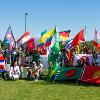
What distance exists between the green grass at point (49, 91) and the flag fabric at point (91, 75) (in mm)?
294

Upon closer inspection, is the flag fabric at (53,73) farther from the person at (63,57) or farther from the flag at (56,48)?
the person at (63,57)

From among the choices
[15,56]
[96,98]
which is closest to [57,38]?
[15,56]

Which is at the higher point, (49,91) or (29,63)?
(29,63)

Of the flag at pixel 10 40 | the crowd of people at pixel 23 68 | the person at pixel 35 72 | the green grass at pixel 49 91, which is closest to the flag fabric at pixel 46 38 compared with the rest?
the flag at pixel 10 40

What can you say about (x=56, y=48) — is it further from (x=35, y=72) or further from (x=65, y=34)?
(x=65, y=34)

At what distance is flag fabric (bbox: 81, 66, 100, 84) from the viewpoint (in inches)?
675

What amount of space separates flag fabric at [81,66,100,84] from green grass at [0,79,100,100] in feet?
0.96

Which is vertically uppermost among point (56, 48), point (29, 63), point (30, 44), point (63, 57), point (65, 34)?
point (65, 34)

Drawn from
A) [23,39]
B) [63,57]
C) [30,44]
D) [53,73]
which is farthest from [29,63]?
[30,44]

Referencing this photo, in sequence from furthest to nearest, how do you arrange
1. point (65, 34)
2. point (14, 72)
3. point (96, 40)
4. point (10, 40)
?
point (65, 34)
point (10, 40)
point (96, 40)
point (14, 72)

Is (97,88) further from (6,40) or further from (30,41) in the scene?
(30,41)

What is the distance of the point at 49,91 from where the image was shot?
15266mm

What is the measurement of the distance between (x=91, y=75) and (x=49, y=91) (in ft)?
9.67

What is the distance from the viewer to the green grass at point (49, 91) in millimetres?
13789
